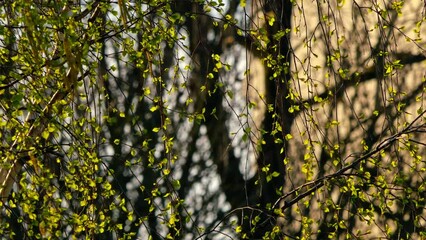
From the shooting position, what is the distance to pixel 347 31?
22.4ft

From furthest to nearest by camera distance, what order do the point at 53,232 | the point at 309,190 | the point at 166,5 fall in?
the point at 309,190 → the point at 166,5 → the point at 53,232

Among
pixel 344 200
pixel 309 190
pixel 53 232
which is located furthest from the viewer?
pixel 344 200

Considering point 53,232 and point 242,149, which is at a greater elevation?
point 242,149

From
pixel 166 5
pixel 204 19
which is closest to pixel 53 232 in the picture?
pixel 166 5

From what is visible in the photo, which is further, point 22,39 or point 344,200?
point 344,200

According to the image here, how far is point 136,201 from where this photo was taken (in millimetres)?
6781

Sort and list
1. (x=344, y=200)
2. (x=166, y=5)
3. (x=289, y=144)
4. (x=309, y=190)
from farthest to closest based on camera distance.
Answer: (x=289, y=144)
(x=344, y=200)
(x=309, y=190)
(x=166, y=5)

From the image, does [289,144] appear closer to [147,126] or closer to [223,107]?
[223,107]

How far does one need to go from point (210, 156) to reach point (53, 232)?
4.05 m

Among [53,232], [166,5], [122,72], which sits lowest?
[53,232]

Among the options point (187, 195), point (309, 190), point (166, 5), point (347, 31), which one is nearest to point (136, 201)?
point (187, 195)

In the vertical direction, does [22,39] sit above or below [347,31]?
below

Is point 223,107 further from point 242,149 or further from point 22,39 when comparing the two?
point 22,39

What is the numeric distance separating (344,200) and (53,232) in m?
3.83
